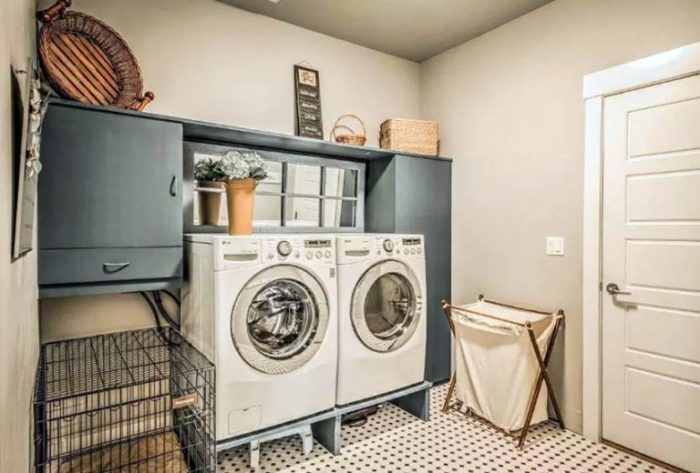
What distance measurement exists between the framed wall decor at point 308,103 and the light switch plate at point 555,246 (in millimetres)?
1734

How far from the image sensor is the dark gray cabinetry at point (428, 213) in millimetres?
3059

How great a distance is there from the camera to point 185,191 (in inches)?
101

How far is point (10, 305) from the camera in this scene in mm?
1026

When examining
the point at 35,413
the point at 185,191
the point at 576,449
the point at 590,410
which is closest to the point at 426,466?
the point at 576,449

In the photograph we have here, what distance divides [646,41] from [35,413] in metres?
3.35

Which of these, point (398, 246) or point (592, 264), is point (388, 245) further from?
point (592, 264)

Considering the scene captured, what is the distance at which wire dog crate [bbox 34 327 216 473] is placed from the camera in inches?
72.7

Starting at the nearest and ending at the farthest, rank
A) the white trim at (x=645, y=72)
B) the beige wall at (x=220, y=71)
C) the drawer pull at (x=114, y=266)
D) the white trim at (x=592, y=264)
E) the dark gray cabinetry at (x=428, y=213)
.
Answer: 1. the drawer pull at (x=114, y=266)
2. the white trim at (x=645, y=72)
3. the beige wall at (x=220, y=71)
4. the white trim at (x=592, y=264)
5. the dark gray cabinetry at (x=428, y=213)

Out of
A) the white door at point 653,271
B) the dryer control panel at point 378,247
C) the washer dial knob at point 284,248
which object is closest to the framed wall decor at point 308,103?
the dryer control panel at point 378,247

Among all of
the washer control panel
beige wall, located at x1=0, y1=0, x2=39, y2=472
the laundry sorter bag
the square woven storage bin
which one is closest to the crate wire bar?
the laundry sorter bag

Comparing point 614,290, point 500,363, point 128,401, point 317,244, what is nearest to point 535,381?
point 500,363

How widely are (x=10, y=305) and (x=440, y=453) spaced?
2.11 metres

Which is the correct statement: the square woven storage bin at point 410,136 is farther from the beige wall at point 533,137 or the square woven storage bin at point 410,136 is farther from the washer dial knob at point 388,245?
the washer dial knob at point 388,245

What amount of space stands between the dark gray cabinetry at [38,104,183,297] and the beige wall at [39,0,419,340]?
0.45 metres
